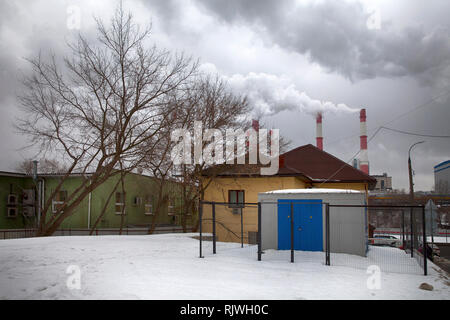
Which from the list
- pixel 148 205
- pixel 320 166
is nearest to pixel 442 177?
pixel 320 166

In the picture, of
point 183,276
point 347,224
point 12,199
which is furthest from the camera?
point 12,199

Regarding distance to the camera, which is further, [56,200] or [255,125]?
[56,200]

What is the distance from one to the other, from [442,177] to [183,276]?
91.0 metres

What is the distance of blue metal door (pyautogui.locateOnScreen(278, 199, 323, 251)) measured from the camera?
50.6 ft

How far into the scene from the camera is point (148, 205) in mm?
38031

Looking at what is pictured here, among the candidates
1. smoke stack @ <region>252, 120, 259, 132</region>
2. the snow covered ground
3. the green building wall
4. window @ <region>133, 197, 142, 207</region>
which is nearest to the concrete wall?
the snow covered ground

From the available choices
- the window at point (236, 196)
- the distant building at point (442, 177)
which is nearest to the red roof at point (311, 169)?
the window at point (236, 196)

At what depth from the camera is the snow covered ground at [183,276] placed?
7.74 m

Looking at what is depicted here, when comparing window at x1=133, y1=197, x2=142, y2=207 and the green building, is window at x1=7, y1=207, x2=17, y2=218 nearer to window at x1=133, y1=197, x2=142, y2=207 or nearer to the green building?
the green building

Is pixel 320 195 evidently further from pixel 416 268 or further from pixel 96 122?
pixel 96 122

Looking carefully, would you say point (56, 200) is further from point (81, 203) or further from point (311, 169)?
point (311, 169)

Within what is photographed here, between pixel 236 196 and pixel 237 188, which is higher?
pixel 237 188

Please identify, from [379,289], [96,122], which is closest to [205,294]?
[379,289]

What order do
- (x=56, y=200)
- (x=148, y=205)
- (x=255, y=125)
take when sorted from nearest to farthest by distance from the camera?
(x=255, y=125)
(x=56, y=200)
(x=148, y=205)
